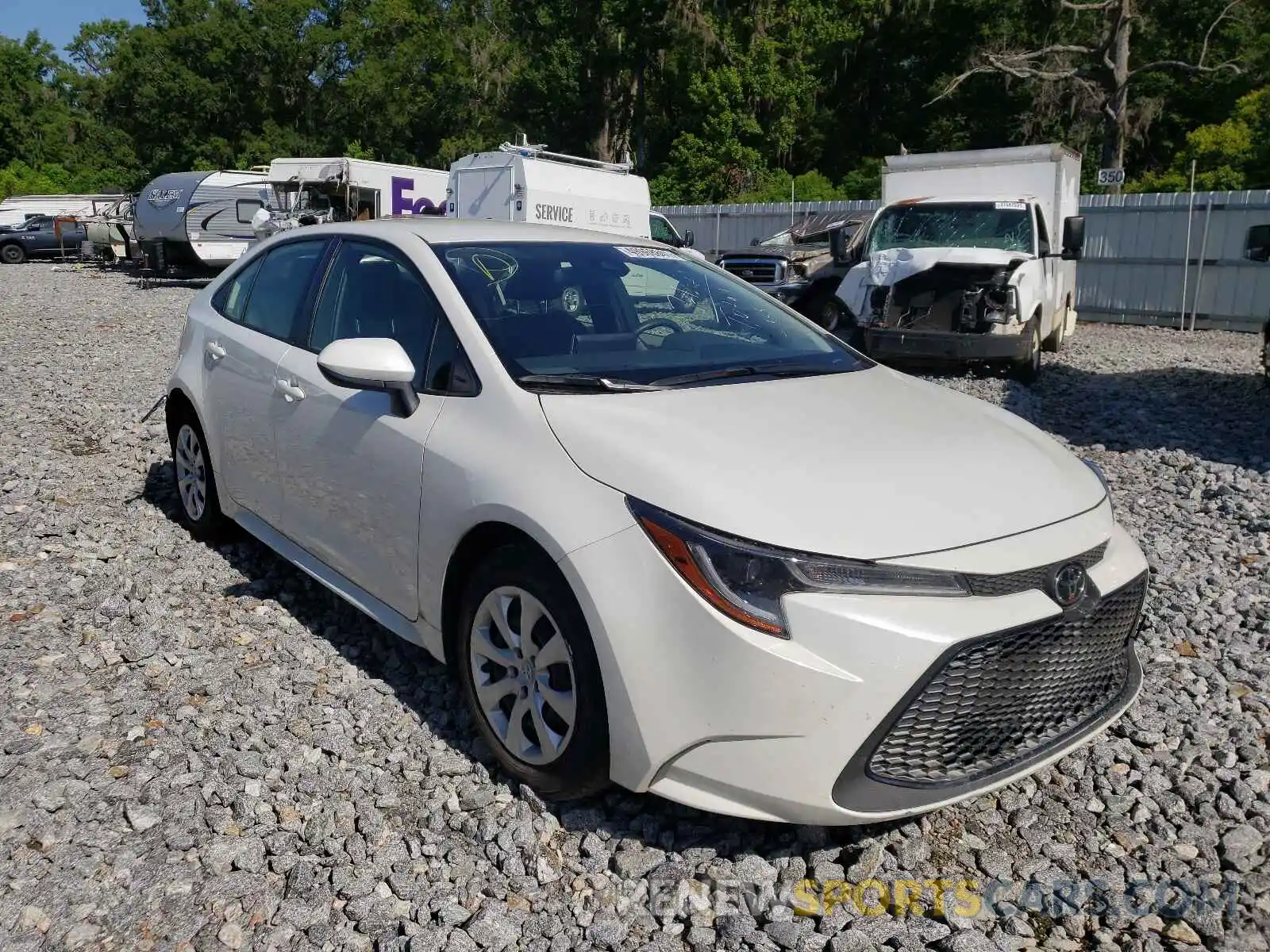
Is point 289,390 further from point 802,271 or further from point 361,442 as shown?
point 802,271

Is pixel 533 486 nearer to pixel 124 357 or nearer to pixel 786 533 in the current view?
pixel 786 533

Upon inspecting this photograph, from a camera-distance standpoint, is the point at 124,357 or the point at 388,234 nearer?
the point at 388,234

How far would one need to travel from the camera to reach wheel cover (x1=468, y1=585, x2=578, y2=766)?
2.82m

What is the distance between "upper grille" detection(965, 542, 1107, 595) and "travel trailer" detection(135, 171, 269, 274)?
23867 mm

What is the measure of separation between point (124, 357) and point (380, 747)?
9726 millimetres

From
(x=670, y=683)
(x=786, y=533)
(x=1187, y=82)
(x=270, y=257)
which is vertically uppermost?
(x=1187, y=82)

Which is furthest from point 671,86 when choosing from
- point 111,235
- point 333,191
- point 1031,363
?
point 1031,363

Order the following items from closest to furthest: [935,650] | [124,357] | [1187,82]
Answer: [935,650], [124,357], [1187,82]

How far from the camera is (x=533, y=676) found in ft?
9.57

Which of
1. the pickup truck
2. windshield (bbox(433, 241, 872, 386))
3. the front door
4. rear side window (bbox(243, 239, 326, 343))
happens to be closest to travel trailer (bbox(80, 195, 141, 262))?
the pickup truck

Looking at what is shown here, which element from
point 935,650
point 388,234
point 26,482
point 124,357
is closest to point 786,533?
point 935,650

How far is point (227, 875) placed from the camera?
2.76m

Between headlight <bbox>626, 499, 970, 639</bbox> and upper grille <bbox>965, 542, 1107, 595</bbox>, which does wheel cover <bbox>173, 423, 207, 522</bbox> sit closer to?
headlight <bbox>626, 499, 970, 639</bbox>

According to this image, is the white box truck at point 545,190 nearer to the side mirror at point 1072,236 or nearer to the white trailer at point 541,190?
the white trailer at point 541,190
